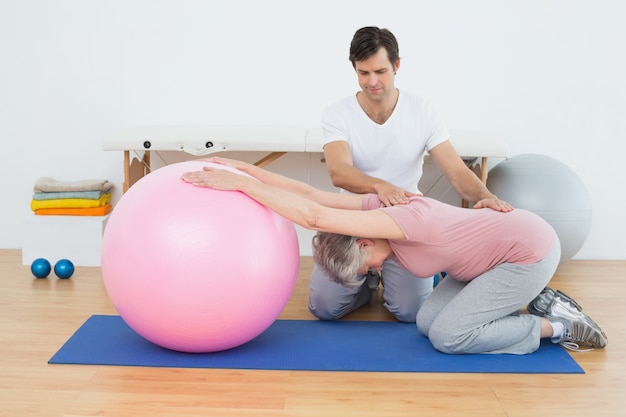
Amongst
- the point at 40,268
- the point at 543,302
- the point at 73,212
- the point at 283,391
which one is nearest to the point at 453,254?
the point at 543,302

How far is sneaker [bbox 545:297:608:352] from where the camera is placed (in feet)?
8.70

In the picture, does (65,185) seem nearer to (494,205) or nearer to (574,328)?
(494,205)

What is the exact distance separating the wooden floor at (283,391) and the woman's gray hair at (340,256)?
0.32 metres

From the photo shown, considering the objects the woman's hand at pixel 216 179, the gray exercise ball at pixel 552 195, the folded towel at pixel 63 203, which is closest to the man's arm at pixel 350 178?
the woman's hand at pixel 216 179

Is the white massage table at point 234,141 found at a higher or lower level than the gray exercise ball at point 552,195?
higher

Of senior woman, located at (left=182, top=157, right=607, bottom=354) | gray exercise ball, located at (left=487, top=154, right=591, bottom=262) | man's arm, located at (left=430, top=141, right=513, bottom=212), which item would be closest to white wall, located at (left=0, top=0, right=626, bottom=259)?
gray exercise ball, located at (left=487, top=154, right=591, bottom=262)

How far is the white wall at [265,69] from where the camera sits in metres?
4.05

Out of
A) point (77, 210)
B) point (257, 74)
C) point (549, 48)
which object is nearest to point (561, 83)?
point (549, 48)

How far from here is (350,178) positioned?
2850 mm

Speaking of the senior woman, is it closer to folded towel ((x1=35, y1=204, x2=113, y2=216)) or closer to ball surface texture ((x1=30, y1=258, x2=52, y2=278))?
ball surface texture ((x1=30, y1=258, x2=52, y2=278))

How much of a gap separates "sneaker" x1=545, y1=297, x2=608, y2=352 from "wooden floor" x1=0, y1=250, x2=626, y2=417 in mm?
42

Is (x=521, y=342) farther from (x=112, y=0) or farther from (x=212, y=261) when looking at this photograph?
(x=112, y=0)

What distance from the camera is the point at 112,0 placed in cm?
404

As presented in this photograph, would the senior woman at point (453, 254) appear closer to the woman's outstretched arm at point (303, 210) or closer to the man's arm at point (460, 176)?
the woman's outstretched arm at point (303, 210)
